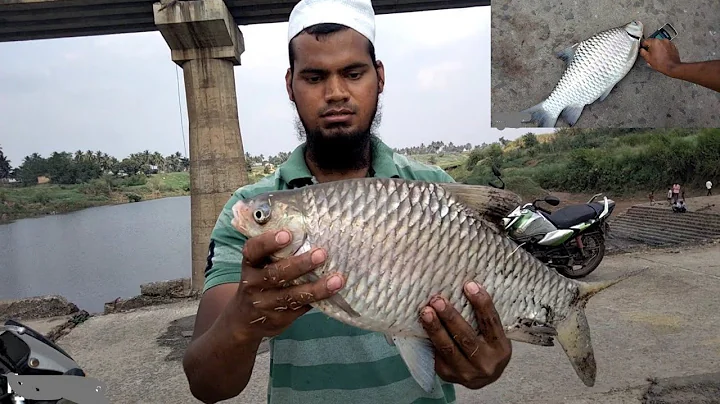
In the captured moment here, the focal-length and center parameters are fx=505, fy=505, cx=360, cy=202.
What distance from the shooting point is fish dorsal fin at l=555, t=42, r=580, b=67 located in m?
2.51

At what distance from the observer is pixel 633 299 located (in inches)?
202

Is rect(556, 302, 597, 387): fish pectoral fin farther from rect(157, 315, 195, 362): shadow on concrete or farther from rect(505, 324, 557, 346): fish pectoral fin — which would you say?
rect(157, 315, 195, 362): shadow on concrete

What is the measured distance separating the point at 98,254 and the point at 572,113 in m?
23.0

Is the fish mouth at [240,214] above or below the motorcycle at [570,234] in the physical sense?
above

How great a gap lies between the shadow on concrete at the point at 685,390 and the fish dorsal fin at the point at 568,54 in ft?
6.83

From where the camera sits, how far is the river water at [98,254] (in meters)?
14.0

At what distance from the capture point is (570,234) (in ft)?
18.8

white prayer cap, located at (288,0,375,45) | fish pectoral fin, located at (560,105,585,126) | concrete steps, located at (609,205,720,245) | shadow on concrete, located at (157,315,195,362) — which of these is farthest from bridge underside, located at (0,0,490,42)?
white prayer cap, located at (288,0,375,45)

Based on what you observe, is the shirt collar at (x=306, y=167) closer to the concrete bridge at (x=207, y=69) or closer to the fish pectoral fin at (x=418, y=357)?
the fish pectoral fin at (x=418, y=357)

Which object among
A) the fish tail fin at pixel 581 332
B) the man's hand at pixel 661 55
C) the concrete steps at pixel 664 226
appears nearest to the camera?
the fish tail fin at pixel 581 332

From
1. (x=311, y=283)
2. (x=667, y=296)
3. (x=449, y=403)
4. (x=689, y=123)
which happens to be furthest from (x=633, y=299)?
(x=311, y=283)

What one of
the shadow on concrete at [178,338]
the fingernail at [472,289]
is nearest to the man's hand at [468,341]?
the fingernail at [472,289]

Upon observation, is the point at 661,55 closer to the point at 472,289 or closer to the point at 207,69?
the point at 472,289

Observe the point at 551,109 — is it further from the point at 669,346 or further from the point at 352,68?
the point at 669,346
